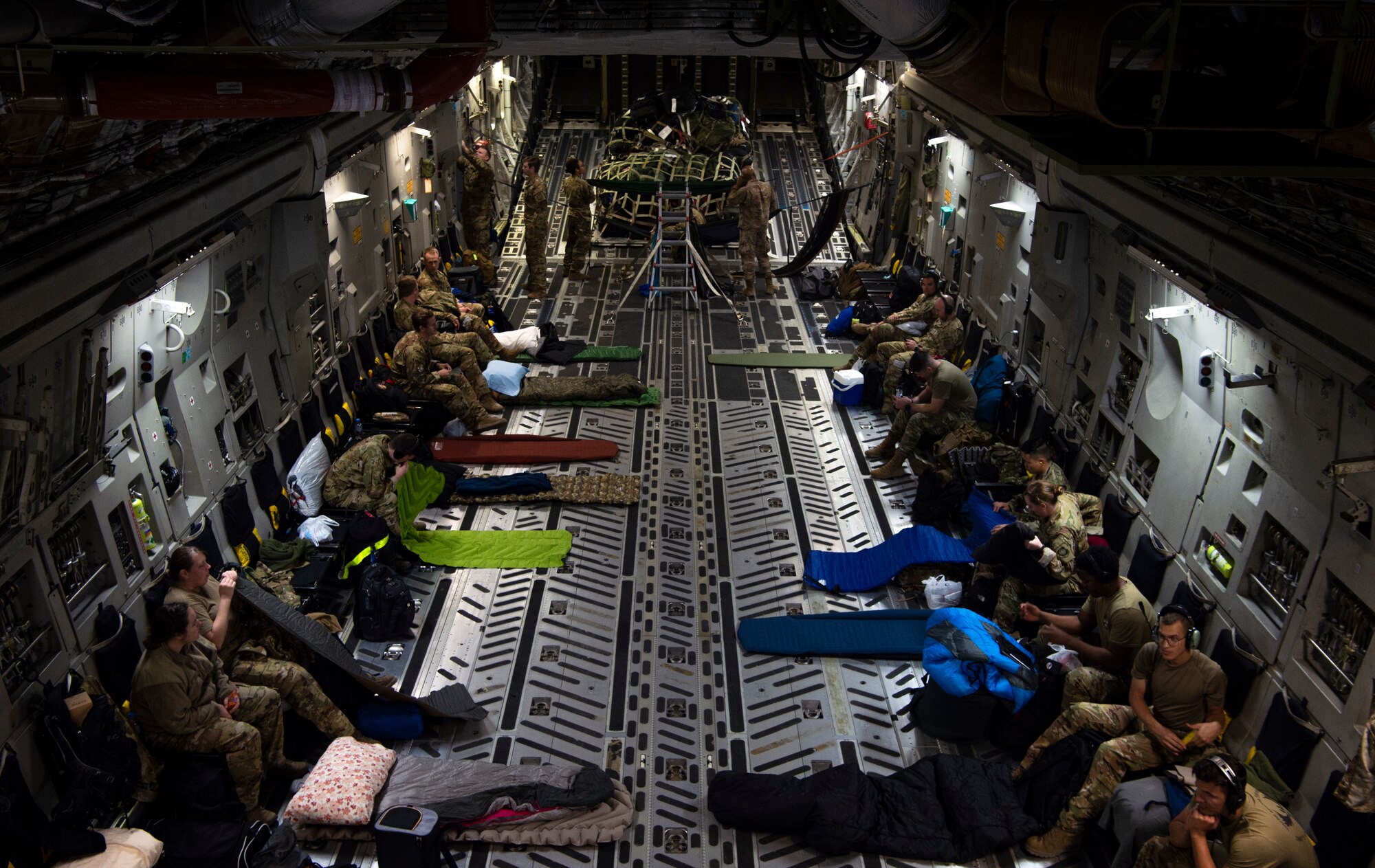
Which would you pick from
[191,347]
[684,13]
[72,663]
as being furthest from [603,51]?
[72,663]

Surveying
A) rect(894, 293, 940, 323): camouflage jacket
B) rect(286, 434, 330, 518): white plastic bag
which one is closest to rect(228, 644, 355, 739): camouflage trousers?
rect(286, 434, 330, 518): white plastic bag

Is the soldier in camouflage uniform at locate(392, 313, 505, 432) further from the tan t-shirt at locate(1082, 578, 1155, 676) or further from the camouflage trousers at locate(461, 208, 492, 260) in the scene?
the tan t-shirt at locate(1082, 578, 1155, 676)

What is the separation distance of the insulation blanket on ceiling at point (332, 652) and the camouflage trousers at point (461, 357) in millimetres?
3909

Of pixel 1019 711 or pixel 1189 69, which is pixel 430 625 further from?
pixel 1189 69

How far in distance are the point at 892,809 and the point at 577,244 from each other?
390 inches

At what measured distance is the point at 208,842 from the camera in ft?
16.2

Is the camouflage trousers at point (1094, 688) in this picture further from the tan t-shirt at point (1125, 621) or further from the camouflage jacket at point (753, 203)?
the camouflage jacket at point (753, 203)

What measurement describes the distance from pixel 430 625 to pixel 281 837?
214 cm

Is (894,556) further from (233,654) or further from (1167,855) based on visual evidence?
(233,654)

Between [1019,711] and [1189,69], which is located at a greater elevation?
[1189,69]

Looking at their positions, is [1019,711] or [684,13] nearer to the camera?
[1019,711]

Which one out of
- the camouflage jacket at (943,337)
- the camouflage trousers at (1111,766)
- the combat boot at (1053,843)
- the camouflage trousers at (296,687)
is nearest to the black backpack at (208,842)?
the camouflage trousers at (296,687)

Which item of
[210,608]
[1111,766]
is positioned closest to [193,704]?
[210,608]

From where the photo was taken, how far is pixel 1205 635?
6008 millimetres
